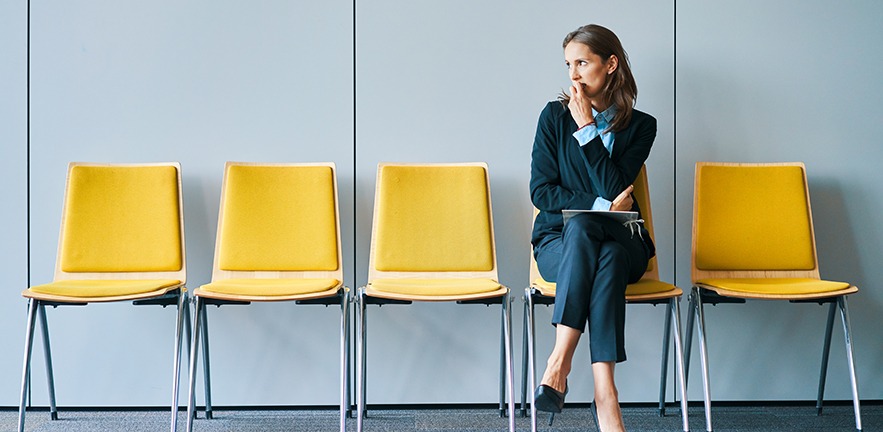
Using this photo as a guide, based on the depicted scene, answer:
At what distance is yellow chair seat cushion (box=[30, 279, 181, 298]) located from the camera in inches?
98.8

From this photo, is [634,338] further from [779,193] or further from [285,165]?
[285,165]

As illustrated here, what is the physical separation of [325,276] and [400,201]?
42 centimetres

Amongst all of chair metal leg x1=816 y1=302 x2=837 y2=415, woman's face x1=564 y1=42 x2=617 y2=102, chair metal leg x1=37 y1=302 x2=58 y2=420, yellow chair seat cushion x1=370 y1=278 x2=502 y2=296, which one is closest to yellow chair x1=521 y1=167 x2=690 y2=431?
yellow chair seat cushion x1=370 y1=278 x2=502 y2=296

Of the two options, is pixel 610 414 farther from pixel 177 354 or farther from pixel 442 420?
pixel 177 354

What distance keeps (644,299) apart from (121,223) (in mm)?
2035

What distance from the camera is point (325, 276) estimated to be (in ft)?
9.59

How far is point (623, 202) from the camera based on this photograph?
254 cm

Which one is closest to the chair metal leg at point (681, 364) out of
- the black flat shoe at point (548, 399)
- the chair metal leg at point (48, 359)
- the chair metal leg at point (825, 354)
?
the black flat shoe at point (548, 399)

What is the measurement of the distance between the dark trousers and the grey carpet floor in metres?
0.77

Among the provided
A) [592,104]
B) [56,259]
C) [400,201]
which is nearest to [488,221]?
[400,201]

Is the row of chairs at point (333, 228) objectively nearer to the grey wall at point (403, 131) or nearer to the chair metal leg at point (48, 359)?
the chair metal leg at point (48, 359)

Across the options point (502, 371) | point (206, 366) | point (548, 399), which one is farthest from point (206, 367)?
point (548, 399)

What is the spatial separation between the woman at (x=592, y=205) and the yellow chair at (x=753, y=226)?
0.41 meters

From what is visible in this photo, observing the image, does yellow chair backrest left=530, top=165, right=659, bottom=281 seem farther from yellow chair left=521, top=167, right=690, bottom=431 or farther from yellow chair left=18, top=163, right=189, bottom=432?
yellow chair left=18, top=163, right=189, bottom=432
